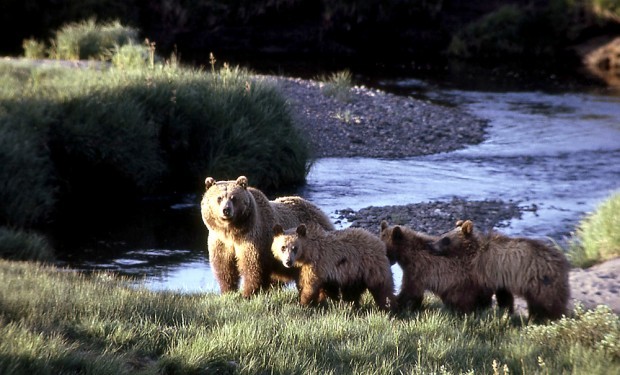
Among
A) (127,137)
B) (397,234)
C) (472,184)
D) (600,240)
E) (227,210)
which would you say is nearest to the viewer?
(227,210)

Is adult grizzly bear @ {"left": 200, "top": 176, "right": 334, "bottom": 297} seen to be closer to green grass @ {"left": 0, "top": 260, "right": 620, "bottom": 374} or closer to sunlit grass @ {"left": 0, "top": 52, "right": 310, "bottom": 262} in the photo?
green grass @ {"left": 0, "top": 260, "right": 620, "bottom": 374}

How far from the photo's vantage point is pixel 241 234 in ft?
28.3

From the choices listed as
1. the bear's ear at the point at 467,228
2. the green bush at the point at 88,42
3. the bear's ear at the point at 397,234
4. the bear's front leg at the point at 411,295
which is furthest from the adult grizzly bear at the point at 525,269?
the green bush at the point at 88,42

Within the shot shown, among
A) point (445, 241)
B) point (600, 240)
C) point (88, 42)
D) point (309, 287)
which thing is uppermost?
point (88, 42)

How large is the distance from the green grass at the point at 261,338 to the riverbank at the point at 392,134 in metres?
6.97

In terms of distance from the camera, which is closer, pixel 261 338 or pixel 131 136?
pixel 261 338

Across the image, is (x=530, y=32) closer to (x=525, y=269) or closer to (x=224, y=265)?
(x=224, y=265)

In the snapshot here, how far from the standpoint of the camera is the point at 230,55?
37938mm

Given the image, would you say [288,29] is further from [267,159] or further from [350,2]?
[267,159]

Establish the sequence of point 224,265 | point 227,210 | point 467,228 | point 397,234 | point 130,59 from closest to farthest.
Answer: point 227,210
point 467,228
point 397,234
point 224,265
point 130,59

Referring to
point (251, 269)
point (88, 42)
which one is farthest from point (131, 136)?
point (88, 42)

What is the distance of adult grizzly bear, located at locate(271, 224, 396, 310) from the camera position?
27.3 ft

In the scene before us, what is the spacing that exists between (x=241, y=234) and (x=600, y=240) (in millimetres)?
5463

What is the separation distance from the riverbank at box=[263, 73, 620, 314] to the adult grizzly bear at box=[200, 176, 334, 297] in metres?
5.83
